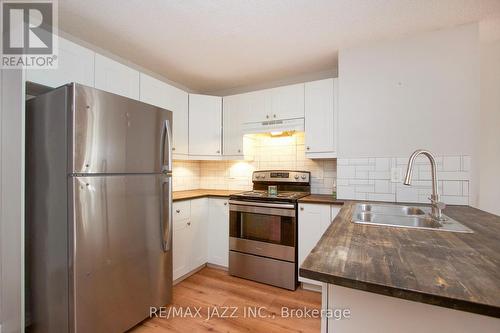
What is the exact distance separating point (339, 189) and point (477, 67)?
146cm

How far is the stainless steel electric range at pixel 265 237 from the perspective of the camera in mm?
2309

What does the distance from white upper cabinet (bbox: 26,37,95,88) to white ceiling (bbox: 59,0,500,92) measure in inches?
11.1

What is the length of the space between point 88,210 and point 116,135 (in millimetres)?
499

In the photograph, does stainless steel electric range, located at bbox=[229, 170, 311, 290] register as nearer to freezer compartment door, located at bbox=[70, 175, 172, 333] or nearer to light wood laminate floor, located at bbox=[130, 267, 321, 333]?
light wood laminate floor, located at bbox=[130, 267, 321, 333]

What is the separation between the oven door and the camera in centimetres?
231

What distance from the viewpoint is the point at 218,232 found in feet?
9.04

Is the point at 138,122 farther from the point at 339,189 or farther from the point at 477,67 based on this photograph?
the point at 477,67

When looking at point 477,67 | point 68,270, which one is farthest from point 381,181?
point 68,270

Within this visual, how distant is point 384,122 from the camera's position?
2143 mm

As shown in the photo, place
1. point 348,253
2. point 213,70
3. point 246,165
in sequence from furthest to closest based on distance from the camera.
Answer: point 246,165
point 213,70
point 348,253

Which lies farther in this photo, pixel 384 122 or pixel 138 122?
pixel 384 122

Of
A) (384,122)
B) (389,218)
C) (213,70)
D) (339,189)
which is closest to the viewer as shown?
(389,218)

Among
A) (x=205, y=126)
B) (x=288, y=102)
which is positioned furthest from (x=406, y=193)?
(x=205, y=126)

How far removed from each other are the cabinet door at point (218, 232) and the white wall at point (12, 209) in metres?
1.66
